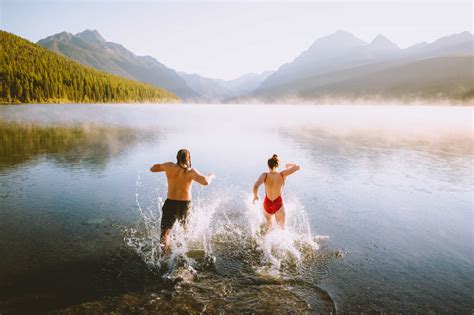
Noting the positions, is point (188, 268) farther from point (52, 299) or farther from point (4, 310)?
point (4, 310)

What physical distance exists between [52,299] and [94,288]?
835 millimetres

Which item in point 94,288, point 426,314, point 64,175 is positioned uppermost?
point 64,175

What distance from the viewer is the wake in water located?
27.5 ft

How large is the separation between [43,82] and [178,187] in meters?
124

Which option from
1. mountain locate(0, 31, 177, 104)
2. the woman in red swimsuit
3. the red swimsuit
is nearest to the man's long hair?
the woman in red swimsuit

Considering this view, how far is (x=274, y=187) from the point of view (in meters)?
9.77

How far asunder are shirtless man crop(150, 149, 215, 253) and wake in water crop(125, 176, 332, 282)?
34 centimetres

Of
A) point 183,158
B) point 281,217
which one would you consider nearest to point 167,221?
point 183,158

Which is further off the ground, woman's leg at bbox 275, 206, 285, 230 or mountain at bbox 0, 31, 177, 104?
mountain at bbox 0, 31, 177, 104

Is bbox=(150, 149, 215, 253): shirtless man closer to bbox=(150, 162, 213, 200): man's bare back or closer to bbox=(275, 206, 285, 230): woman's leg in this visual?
bbox=(150, 162, 213, 200): man's bare back

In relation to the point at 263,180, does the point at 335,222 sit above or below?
below

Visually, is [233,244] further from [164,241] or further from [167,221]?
[167,221]

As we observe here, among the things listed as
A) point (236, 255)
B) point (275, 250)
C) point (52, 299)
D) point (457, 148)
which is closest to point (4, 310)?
point (52, 299)

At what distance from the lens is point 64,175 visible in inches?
670
